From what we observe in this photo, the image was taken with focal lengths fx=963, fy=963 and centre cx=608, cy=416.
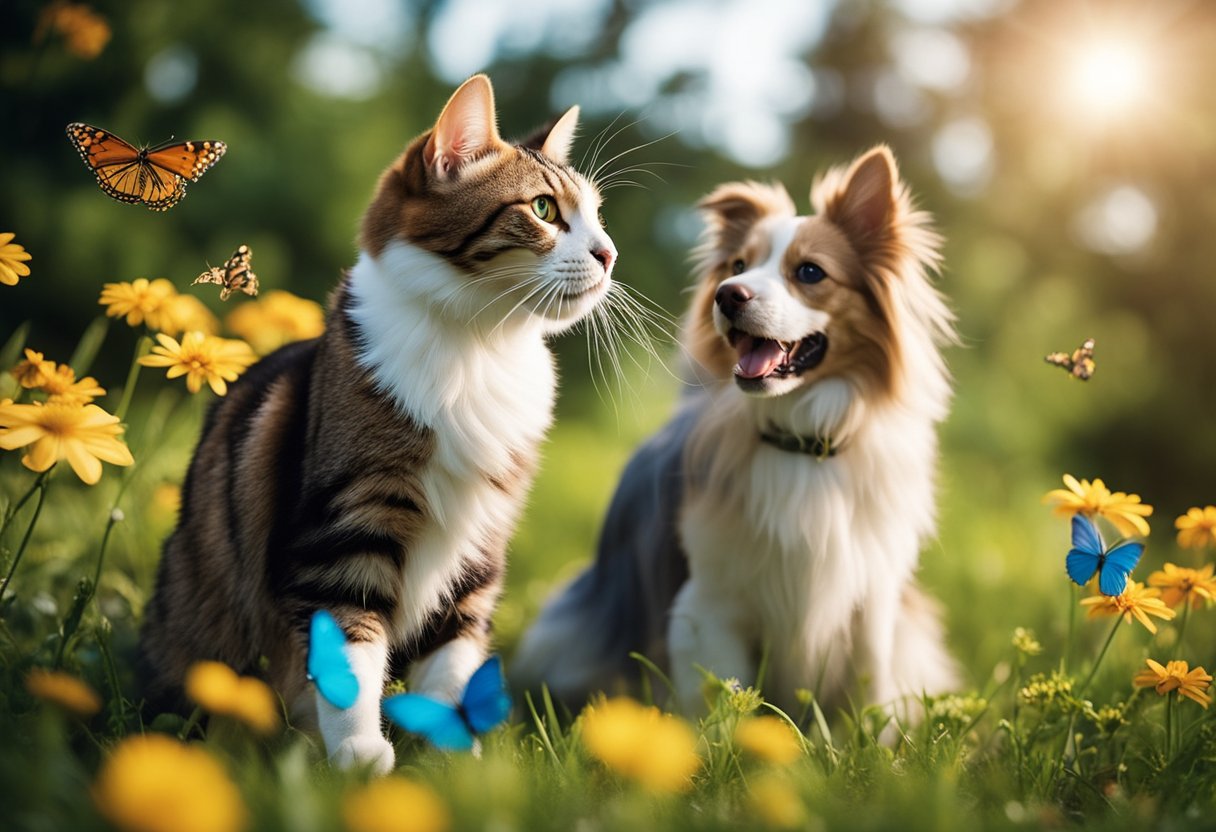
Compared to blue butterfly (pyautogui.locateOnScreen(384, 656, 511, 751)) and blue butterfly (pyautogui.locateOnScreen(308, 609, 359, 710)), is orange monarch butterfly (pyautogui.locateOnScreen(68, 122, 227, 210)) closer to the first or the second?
blue butterfly (pyautogui.locateOnScreen(308, 609, 359, 710))

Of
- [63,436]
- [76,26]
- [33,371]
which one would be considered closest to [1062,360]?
[63,436]

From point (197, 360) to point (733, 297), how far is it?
1.42 meters

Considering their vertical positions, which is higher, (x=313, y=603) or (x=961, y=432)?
(x=313, y=603)

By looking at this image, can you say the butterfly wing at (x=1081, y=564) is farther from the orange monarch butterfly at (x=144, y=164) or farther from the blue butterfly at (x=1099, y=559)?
the orange monarch butterfly at (x=144, y=164)

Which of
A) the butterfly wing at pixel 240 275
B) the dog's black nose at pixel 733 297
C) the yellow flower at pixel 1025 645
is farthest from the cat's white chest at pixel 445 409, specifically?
the yellow flower at pixel 1025 645

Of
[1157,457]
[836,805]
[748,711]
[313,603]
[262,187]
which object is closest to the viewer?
[836,805]

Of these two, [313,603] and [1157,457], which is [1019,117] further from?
[313,603]

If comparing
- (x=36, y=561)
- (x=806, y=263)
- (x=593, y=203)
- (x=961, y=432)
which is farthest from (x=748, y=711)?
(x=961, y=432)

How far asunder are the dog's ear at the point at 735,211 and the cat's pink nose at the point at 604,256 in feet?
3.74

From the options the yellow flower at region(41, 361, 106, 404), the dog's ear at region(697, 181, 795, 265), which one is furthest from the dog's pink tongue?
the yellow flower at region(41, 361, 106, 404)

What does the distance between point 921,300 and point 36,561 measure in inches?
112

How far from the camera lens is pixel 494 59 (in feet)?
21.9

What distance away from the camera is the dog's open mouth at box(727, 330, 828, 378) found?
278 cm

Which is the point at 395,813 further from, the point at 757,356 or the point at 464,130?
the point at 757,356
